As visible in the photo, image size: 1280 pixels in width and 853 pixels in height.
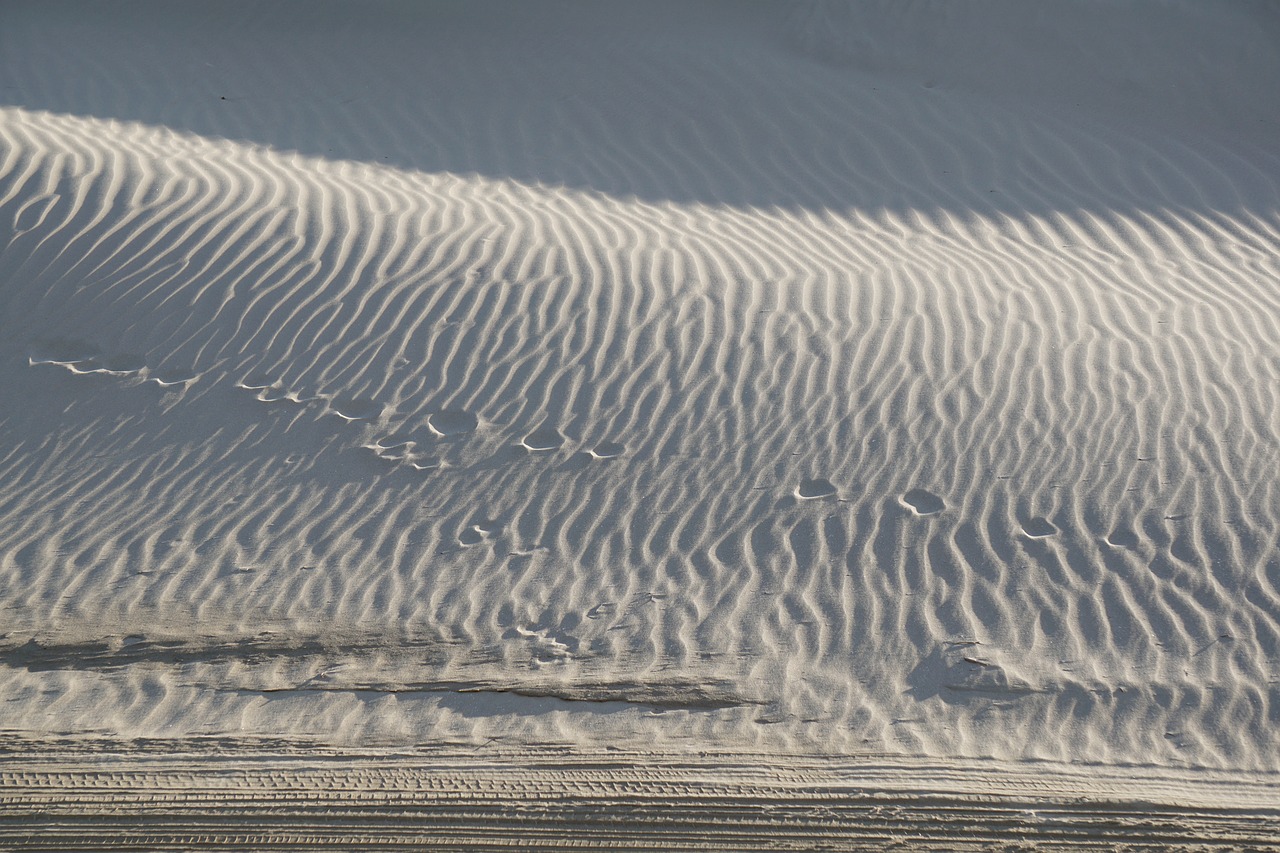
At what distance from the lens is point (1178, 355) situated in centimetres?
604

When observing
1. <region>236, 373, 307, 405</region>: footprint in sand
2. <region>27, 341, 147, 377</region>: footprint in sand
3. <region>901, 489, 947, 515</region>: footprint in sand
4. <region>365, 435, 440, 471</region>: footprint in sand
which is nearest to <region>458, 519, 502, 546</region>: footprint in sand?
<region>365, 435, 440, 471</region>: footprint in sand

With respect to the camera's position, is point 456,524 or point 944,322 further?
point 944,322

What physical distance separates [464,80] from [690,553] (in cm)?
685

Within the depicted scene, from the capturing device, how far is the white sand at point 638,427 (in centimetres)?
405

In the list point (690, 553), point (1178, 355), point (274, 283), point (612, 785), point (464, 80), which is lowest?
point (612, 785)

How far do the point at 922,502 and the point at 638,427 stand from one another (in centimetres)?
156

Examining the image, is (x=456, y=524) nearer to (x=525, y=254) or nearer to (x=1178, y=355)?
(x=525, y=254)

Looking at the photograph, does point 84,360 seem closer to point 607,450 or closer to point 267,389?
point 267,389

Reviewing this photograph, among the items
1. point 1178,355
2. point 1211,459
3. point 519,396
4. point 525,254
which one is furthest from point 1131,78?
point 519,396

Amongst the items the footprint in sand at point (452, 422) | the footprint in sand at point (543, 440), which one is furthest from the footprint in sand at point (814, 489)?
the footprint in sand at point (452, 422)

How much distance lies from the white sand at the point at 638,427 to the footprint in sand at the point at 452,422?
28 millimetres

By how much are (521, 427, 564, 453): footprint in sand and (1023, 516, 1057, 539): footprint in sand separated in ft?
7.94

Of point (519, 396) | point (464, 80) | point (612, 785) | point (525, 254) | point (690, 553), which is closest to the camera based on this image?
point (612, 785)

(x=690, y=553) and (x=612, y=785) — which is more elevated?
(x=690, y=553)
